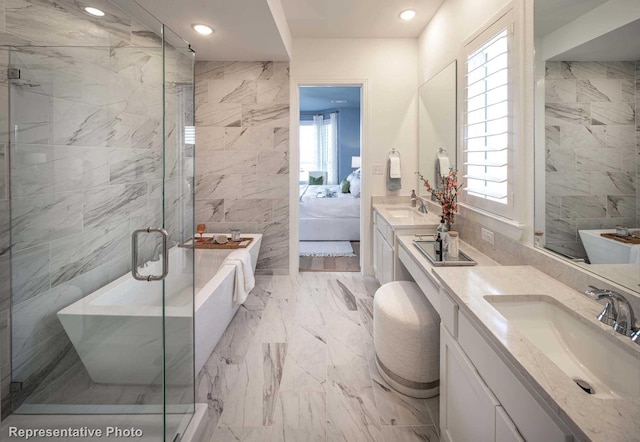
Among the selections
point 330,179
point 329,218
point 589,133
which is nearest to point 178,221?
point 589,133

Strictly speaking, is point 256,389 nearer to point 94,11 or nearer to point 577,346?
point 577,346

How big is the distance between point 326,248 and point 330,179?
422 centimetres

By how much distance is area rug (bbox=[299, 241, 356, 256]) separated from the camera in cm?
512

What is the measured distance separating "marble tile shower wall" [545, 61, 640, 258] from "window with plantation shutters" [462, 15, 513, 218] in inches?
14.3

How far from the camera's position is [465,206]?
2.54m

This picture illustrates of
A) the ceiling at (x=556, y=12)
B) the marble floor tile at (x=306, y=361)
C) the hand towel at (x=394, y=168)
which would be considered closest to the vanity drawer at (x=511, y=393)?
the marble floor tile at (x=306, y=361)

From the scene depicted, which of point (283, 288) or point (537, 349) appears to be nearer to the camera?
point (537, 349)

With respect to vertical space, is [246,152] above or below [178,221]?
above

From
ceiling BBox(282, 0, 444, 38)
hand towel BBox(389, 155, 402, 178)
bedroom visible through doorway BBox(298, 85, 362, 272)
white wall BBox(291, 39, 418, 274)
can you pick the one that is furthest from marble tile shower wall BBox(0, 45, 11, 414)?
hand towel BBox(389, 155, 402, 178)

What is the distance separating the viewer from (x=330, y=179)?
9352mm

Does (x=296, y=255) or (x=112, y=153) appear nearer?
(x=112, y=153)

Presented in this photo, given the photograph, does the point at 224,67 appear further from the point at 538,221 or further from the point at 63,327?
the point at 538,221

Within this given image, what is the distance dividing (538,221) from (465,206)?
853mm

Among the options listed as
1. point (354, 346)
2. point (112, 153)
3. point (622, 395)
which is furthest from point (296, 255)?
point (622, 395)
